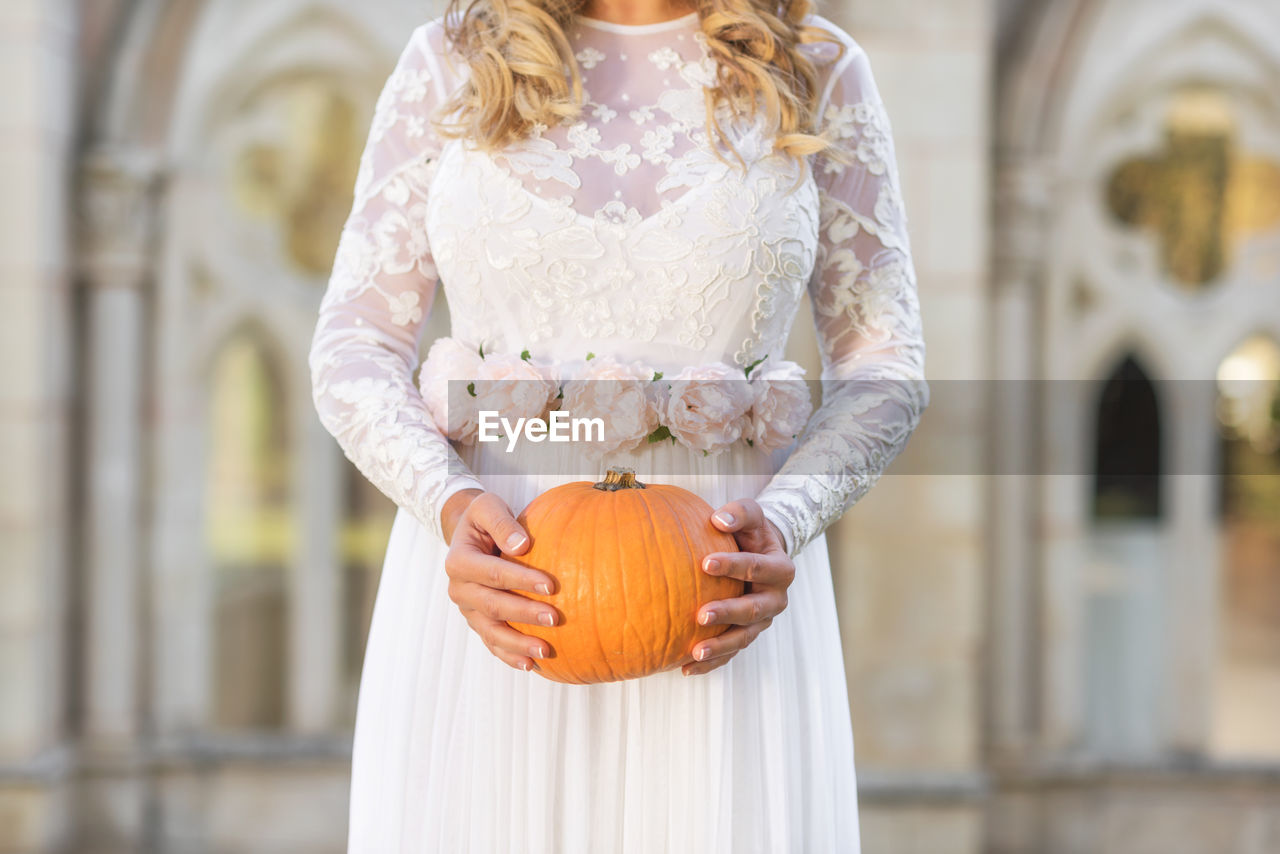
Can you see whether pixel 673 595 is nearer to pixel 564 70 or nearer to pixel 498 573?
pixel 498 573

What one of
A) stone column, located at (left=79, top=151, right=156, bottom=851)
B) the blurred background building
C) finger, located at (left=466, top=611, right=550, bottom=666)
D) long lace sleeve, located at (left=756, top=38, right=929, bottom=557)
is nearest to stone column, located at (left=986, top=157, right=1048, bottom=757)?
the blurred background building

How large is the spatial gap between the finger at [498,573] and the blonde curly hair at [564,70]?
0.45 meters

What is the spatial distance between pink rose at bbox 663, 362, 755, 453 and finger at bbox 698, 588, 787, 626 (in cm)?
20

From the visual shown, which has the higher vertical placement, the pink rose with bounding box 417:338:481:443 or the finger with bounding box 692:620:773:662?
the pink rose with bounding box 417:338:481:443

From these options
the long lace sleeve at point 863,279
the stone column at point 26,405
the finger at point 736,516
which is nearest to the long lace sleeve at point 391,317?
the finger at point 736,516

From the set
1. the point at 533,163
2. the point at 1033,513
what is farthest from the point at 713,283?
the point at 1033,513

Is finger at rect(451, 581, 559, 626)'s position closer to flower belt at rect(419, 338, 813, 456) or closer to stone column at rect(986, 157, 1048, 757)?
flower belt at rect(419, 338, 813, 456)

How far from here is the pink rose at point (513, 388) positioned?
1.15 m

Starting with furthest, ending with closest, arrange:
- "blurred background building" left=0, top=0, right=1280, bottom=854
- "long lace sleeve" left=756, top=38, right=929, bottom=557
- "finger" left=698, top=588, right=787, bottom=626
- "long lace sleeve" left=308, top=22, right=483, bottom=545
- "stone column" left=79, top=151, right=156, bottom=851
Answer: "stone column" left=79, top=151, right=156, bottom=851
"blurred background building" left=0, top=0, right=1280, bottom=854
"long lace sleeve" left=756, top=38, right=929, bottom=557
"long lace sleeve" left=308, top=22, right=483, bottom=545
"finger" left=698, top=588, right=787, bottom=626

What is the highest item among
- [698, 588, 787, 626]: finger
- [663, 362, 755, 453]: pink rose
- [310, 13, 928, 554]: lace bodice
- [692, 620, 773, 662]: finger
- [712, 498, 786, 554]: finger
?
[310, 13, 928, 554]: lace bodice

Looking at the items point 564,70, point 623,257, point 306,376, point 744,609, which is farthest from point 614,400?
point 306,376

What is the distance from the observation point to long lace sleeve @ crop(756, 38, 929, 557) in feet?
4.09

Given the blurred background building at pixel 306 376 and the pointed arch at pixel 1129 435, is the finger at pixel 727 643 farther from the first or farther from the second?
the pointed arch at pixel 1129 435

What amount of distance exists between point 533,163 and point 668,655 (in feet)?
1.73
